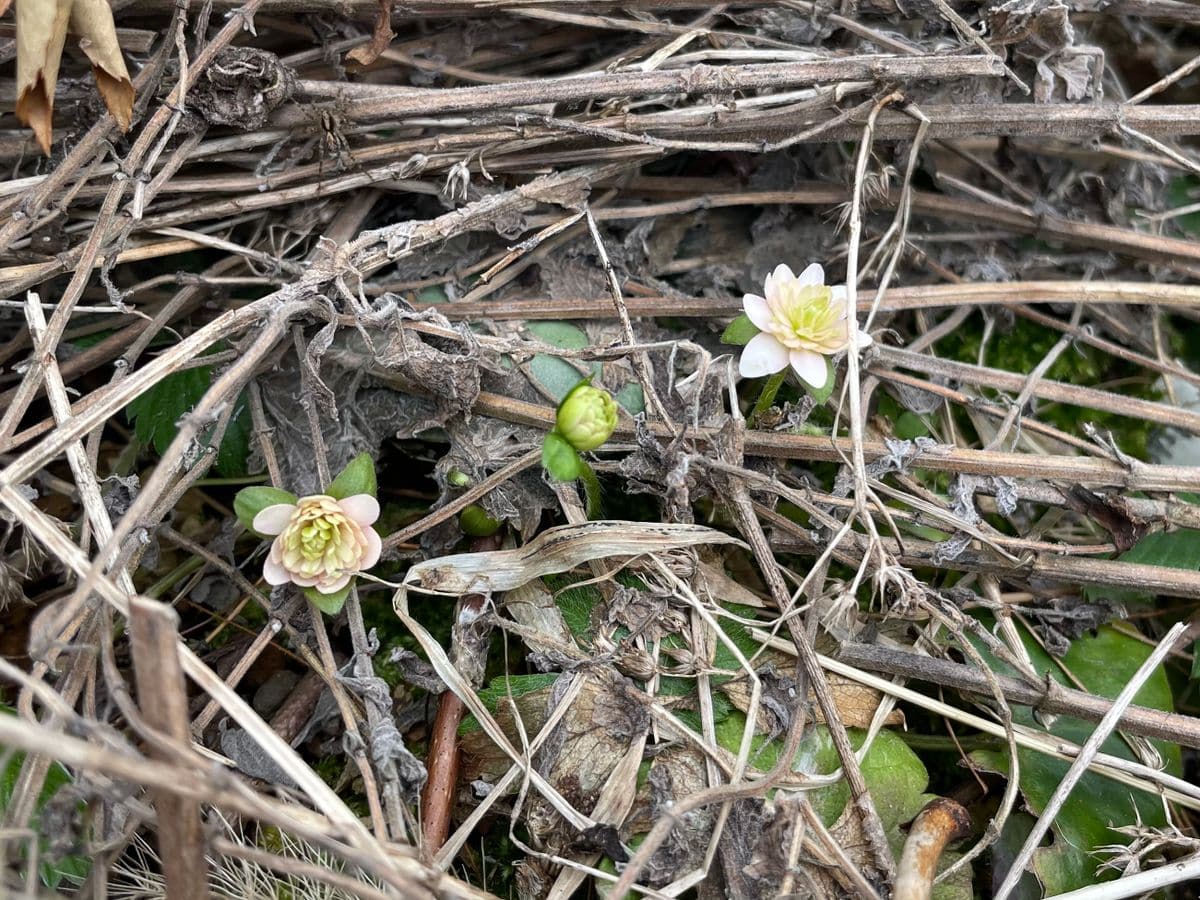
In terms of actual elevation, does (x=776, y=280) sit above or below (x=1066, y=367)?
above

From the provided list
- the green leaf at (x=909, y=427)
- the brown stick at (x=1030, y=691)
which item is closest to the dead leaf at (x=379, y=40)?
the green leaf at (x=909, y=427)

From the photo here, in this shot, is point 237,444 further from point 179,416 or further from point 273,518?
point 273,518

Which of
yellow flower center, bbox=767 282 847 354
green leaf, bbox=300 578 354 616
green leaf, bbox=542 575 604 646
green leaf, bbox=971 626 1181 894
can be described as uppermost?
yellow flower center, bbox=767 282 847 354

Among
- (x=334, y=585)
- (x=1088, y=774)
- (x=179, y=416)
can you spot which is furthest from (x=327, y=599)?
(x=1088, y=774)

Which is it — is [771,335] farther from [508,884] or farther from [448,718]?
[508,884]

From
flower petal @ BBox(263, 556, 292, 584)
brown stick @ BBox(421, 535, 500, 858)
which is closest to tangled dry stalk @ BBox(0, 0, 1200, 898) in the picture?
brown stick @ BBox(421, 535, 500, 858)

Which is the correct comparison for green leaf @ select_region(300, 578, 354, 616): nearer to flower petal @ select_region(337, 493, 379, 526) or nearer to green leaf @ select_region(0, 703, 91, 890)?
flower petal @ select_region(337, 493, 379, 526)

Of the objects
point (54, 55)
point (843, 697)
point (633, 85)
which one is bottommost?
point (843, 697)

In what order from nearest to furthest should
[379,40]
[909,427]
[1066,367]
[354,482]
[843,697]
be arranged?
[354,482], [843,697], [379,40], [909,427], [1066,367]
